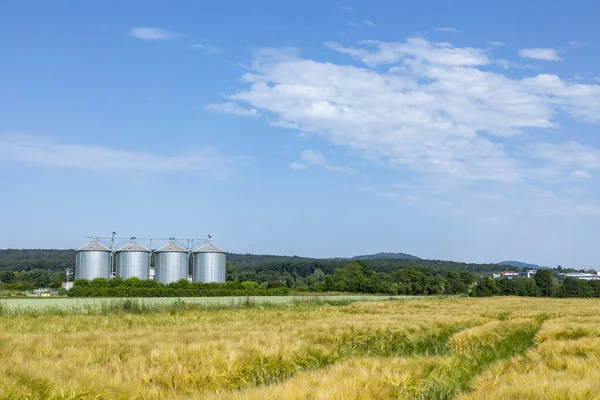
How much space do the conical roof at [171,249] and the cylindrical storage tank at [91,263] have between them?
8.61 m

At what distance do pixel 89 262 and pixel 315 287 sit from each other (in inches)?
1938

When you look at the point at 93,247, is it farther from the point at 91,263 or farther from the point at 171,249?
the point at 171,249

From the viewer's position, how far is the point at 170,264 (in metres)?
94.9

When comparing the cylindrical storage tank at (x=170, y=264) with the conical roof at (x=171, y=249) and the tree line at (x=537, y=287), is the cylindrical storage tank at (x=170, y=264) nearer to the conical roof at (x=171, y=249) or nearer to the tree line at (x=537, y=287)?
the conical roof at (x=171, y=249)

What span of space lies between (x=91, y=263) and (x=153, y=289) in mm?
19620

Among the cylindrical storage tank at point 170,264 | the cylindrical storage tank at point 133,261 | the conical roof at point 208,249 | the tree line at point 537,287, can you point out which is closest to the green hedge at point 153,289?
the conical roof at point 208,249

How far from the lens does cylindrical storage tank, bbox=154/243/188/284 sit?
9456 cm

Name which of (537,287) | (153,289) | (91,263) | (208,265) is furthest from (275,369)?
(537,287)

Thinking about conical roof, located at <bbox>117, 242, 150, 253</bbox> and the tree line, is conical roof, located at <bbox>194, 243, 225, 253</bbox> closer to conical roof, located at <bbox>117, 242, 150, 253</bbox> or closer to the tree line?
conical roof, located at <bbox>117, 242, 150, 253</bbox>

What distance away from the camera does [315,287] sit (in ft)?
407

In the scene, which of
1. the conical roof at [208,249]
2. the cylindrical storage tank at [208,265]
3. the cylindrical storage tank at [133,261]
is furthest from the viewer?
the conical roof at [208,249]

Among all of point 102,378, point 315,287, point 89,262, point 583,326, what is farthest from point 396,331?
point 315,287

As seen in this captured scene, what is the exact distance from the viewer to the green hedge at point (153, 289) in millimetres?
75688

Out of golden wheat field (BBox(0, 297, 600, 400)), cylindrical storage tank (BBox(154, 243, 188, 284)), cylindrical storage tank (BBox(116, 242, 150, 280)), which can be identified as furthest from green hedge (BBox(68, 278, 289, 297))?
golden wheat field (BBox(0, 297, 600, 400))
